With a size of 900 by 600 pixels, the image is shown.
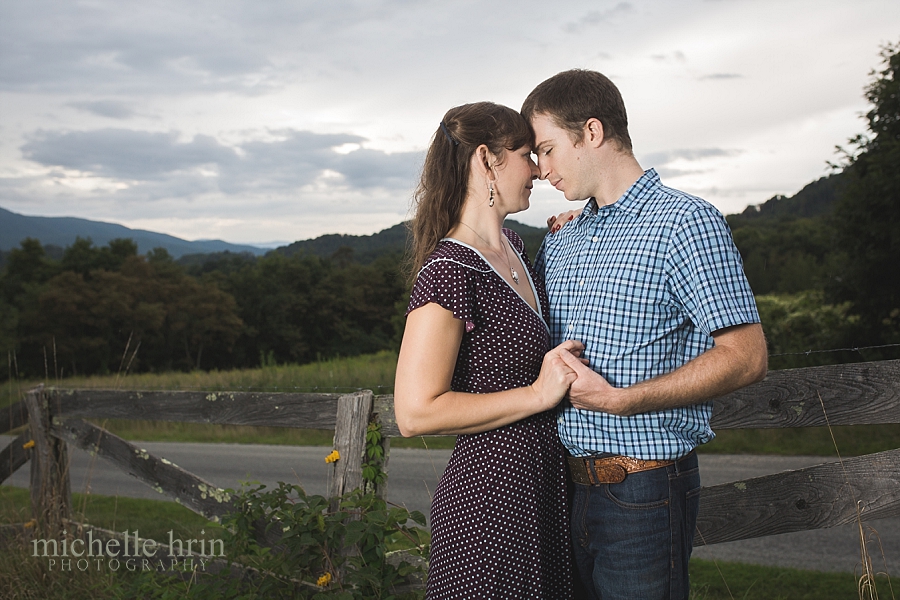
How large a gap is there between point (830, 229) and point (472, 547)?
14.3 metres

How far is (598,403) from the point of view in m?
2.10

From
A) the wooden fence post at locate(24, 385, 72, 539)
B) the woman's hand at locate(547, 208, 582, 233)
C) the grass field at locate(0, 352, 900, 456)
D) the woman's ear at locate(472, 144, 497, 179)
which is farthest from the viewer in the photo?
the grass field at locate(0, 352, 900, 456)

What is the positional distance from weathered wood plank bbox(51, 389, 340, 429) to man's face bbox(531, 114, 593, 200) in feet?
6.41

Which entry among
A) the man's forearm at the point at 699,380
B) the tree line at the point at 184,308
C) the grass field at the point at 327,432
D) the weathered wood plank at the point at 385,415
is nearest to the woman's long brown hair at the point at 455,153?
the man's forearm at the point at 699,380

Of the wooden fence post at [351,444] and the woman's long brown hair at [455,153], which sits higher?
the woman's long brown hair at [455,153]

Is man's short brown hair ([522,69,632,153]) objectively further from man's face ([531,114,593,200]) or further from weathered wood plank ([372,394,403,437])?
weathered wood plank ([372,394,403,437])

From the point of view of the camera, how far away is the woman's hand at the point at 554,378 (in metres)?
2.10

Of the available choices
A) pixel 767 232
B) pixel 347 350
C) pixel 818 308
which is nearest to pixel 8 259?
pixel 347 350

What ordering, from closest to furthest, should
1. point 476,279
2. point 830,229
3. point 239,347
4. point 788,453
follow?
point 476,279, point 788,453, point 830,229, point 239,347

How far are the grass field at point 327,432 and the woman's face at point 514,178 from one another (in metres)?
5.12

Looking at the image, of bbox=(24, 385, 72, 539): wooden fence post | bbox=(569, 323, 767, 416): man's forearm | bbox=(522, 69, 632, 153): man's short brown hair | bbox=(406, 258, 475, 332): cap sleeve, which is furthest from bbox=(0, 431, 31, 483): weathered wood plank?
bbox=(569, 323, 767, 416): man's forearm

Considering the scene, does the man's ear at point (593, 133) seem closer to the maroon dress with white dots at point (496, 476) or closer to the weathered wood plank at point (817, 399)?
the maroon dress with white dots at point (496, 476)

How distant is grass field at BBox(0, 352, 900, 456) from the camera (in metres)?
9.27

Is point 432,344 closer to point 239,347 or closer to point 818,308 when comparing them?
point 818,308
